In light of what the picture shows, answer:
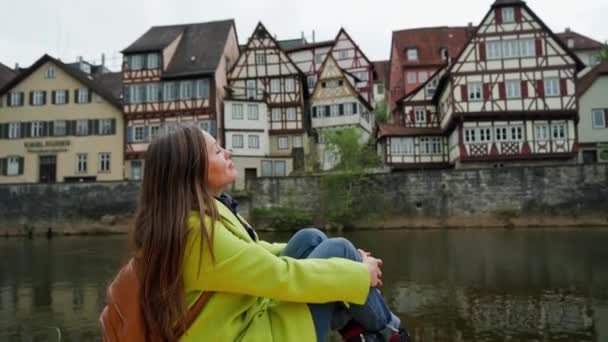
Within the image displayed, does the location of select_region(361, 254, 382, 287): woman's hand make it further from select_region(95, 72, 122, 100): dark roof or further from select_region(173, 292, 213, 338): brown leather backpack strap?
select_region(95, 72, 122, 100): dark roof

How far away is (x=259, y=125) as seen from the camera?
37062 mm

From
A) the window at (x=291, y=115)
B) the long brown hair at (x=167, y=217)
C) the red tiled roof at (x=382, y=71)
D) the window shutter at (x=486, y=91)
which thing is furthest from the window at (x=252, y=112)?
the long brown hair at (x=167, y=217)

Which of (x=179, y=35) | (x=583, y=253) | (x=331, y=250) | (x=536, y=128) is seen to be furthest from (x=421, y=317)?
(x=179, y=35)

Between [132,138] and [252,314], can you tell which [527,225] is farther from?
[252,314]

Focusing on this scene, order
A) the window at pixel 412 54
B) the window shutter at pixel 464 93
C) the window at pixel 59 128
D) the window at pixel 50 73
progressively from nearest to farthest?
the window shutter at pixel 464 93 → the window at pixel 59 128 → the window at pixel 50 73 → the window at pixel 412 54

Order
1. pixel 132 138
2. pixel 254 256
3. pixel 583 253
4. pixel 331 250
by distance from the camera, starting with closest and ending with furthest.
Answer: pixel 254 256 → pixel 331 250 → pixel 583 253 → pixel 132 138

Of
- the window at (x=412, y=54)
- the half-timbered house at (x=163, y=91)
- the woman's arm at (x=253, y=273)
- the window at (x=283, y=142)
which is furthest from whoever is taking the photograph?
the window at (x=412, y=54)

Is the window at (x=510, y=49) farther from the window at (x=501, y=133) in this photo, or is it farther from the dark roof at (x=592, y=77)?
the dark roof at (x=592, y=77)

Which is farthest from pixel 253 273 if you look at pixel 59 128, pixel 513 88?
pixel 59 128

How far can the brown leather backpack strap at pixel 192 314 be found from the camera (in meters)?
2.01

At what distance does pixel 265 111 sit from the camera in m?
37.6

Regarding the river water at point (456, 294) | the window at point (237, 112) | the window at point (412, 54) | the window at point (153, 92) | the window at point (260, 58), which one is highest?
the window at point (412, 54)

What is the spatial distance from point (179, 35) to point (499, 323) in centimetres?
3681

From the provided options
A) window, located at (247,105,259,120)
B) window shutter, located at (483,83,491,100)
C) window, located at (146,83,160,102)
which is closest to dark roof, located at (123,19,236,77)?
window, located at (146,83,160,102)
